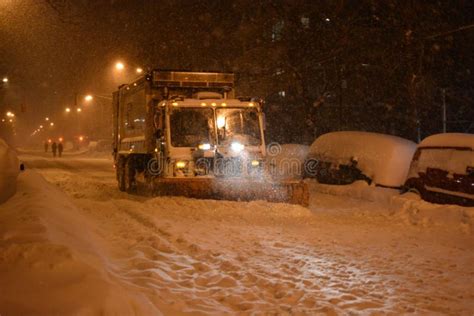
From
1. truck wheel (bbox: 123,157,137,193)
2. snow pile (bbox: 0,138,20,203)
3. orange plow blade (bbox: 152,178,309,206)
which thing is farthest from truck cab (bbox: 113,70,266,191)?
snow pile (bbox: 0,138,20,203)

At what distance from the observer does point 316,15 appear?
2862 centimetres

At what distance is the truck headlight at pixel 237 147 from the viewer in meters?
13.7

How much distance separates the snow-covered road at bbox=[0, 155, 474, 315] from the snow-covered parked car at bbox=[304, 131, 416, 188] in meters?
2.09

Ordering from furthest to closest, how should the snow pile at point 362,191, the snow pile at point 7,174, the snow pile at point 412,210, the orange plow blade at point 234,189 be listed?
the snow pile at point 362,191 → the orange plow blade at point 234,189 → the snow pile at point 412,210 → the snow pile at point 7,174

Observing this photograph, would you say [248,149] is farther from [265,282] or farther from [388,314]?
[388,314]

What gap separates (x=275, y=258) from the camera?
305 inches

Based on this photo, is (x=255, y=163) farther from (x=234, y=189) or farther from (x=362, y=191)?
(x=362, y=191)

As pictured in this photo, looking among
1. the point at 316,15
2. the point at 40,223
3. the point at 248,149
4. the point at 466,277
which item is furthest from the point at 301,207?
the point at 316,15

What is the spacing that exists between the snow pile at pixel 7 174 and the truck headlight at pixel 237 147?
18.0 ft

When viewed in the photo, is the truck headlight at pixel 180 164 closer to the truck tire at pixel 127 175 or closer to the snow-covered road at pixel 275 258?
the snow-covered road at pixel 275 258

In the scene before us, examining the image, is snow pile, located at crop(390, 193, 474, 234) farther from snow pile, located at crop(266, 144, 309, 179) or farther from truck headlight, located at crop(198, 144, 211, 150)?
snow pile, located at crop(266, 144, 309, 179)

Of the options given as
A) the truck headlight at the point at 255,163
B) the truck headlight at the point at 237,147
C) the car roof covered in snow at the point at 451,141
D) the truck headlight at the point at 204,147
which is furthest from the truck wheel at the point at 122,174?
the car roof covered in snow at the point at 451,141

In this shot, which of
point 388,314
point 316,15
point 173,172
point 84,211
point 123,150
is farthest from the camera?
point 316,15

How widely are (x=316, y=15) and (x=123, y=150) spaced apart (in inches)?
583
